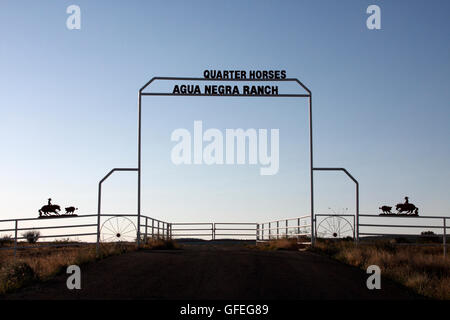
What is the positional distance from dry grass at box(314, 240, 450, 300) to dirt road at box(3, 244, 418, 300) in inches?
19.8

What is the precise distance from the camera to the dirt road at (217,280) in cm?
1419

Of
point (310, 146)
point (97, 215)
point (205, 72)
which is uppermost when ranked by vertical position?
point (205, 72)

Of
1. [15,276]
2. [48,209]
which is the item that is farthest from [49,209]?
[15,276]

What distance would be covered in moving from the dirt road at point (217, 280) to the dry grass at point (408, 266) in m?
0.50

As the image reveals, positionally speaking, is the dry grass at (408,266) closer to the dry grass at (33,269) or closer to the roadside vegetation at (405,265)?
the roadside vegetation at (405,265)

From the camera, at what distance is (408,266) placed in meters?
18.4

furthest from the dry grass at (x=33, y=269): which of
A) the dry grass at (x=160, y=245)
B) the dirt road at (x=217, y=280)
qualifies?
the dry grass at (x=160, y=245)

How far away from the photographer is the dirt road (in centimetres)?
1419

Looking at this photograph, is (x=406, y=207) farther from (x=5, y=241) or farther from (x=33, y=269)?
(x=5, y=241)
